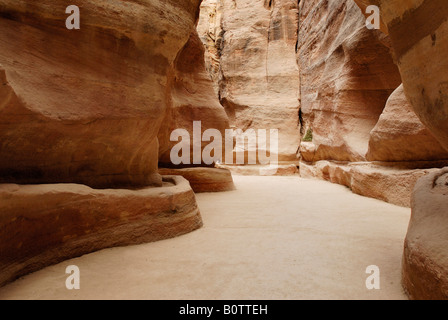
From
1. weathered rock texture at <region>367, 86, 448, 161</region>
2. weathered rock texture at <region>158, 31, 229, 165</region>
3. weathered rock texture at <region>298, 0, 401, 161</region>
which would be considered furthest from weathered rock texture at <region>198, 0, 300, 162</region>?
weathered rock texture at <region>367, 86, 448, 161</region>

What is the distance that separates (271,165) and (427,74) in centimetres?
964

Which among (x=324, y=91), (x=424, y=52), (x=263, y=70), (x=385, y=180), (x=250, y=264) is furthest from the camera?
(x=263, y=70)

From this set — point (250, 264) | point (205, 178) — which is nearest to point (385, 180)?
point (205, 178)

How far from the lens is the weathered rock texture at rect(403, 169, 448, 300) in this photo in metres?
1.40

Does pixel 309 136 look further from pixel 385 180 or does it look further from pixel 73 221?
pixel 73 221

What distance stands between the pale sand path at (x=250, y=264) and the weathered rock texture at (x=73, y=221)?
11cm

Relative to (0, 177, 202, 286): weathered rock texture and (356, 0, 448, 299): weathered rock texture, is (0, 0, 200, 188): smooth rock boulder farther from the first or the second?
(356, 0, 448, 299): weathered rock texture

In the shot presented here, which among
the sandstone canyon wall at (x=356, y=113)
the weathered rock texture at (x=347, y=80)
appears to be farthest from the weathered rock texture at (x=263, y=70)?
the weathered rock texture at (x=347, y=80)

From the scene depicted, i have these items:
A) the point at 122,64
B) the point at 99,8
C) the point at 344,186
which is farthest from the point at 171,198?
the point at 344,186

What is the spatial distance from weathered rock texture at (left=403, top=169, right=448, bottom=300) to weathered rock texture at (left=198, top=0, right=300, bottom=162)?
9704 mm

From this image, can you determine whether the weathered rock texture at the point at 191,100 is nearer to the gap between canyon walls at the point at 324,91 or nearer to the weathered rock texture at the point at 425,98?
the gap between canyon walls at the point at 324,91

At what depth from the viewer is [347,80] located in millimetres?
7703

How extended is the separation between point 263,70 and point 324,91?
4657mm

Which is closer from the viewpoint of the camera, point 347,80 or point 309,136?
point 347,80
